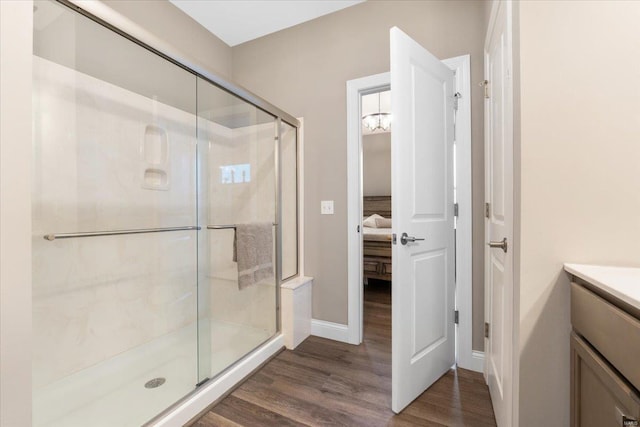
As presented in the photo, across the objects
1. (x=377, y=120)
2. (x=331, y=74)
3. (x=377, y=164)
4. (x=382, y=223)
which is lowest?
(x=382, y=223)

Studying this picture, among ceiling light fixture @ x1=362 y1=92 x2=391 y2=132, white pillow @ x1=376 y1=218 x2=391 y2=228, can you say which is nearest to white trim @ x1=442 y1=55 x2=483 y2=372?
ceiling light fixture @ x1=362 y1=92 x2=391 y2=132

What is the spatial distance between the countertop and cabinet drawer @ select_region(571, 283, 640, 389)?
5 centimetres

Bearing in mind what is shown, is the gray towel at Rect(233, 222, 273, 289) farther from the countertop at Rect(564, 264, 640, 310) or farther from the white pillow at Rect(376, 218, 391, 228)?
the white pillow at Rect(376, 218, 391, 228)

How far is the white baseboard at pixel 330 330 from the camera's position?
234cm

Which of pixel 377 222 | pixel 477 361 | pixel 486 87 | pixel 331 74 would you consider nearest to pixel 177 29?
pixel 331 74

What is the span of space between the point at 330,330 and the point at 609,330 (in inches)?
76.6

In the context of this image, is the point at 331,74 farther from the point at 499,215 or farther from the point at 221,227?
the point at 499,215

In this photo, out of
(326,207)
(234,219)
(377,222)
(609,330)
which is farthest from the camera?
(377,222)

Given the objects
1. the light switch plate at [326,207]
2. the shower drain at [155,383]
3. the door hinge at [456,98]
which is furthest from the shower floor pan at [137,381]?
the door hinge at [456,98]

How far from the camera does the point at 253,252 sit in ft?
6.72

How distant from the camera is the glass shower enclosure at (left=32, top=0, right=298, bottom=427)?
1.49 m

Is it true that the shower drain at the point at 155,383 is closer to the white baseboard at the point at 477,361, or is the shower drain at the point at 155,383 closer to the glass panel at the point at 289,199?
the glass panel at the point at 289,199

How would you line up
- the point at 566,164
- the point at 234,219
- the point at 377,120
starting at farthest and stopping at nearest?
the point at 377,120 → the point at 234,219 → the point at 566,164

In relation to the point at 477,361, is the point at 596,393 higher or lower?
higher
